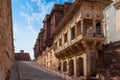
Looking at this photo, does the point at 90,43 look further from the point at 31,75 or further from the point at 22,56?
the point at 22,56

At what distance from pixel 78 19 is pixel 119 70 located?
644 centimetres

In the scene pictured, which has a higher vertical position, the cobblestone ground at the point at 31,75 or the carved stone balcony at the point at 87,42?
the carved stone balcony at the point at 87,42

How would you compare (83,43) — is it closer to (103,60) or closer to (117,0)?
(103,60)

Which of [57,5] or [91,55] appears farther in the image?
[57,5]

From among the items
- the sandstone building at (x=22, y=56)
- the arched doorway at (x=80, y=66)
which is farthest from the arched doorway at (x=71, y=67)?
the sandstone building at (x=22, y=56)

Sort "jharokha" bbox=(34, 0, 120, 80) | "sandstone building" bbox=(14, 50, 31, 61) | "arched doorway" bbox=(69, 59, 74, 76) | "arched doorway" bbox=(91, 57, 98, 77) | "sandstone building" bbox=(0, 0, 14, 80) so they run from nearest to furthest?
"sandstone building" bbox=(0, 0, 14, 80) < "jharokha" bbox=(34, 0, 120, 80) < "arched doorway" bbox=(91, 57, 98, 77) < "arched doorway" bbox=(69, 59, 74, 76) < "sandstone building" bbox=(14, 50, 31, 61)

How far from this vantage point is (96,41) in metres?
17.3

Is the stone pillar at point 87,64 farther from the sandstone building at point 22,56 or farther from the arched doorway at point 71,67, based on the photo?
the sandstone building at point 22,56

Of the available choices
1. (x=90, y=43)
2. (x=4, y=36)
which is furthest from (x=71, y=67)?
(x=4, y=36)

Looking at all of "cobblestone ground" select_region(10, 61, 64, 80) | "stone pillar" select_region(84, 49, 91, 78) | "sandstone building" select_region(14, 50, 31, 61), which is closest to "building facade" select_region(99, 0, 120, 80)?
"stone pillar" select_region(84, 49, 91, 78)

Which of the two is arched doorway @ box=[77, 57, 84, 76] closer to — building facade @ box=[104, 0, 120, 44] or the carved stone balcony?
the carved stone balcony

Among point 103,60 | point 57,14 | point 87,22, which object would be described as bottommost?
point 103,60

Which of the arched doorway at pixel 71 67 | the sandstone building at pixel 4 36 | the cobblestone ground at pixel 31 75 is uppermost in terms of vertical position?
the sandstone building at pixel 4 36

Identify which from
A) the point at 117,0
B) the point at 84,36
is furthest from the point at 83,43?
the point at 117,0
